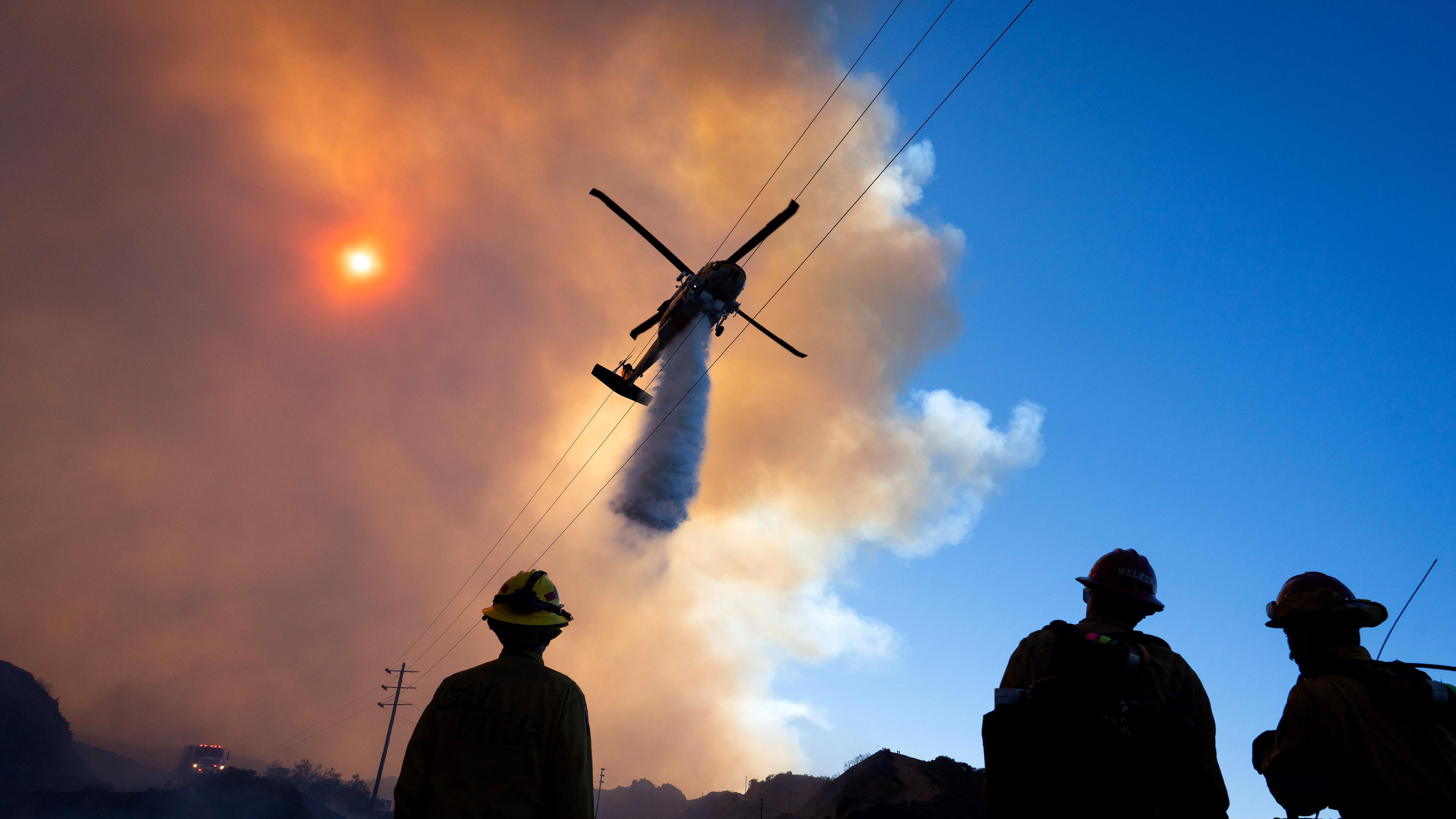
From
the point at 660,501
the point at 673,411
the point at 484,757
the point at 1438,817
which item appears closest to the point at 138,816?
the point at 660,501

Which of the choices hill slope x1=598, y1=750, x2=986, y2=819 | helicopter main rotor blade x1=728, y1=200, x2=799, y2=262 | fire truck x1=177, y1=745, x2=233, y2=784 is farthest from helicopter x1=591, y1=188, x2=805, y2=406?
fire truck x1=177, y1=745, x2=233, y2=784

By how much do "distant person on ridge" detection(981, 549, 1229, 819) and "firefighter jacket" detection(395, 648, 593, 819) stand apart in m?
2.62

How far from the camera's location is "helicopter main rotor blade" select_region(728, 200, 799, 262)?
1368 inches

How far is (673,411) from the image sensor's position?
142ft

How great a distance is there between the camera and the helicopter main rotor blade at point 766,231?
3475 cm

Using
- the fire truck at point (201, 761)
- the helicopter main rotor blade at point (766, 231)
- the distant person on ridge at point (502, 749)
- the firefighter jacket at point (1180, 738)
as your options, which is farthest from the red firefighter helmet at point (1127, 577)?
the fire truck at point (201, 761)

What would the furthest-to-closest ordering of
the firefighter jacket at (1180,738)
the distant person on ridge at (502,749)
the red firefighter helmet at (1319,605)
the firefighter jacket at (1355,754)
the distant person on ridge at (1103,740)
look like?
1. the red firefighter helmet at (1319,605)
2. the distant person on ridge at (502,749)
3. the firefighter jacket at (1355,754)
4. the firefighter jacket at (1180,738)
5. the distant person on ridge at (1103,740)

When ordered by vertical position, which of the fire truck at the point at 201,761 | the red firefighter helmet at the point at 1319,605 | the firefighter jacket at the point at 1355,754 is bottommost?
the firefighter jacket at the point at 1355,754

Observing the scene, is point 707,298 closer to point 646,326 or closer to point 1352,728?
point 646,326

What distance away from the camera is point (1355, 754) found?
4492mm

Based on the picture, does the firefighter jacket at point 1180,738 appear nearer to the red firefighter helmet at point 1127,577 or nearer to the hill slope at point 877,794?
the red firefighter helmet at point 1127,577

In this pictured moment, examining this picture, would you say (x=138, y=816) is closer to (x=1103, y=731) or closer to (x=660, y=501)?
(x=660, y=501)

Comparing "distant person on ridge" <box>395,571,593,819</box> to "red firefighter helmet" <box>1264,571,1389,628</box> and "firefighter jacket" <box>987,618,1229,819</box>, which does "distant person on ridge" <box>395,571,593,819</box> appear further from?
"red firefighter helmet" <box>1264,571,1389,628</box>

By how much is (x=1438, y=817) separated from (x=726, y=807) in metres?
131
